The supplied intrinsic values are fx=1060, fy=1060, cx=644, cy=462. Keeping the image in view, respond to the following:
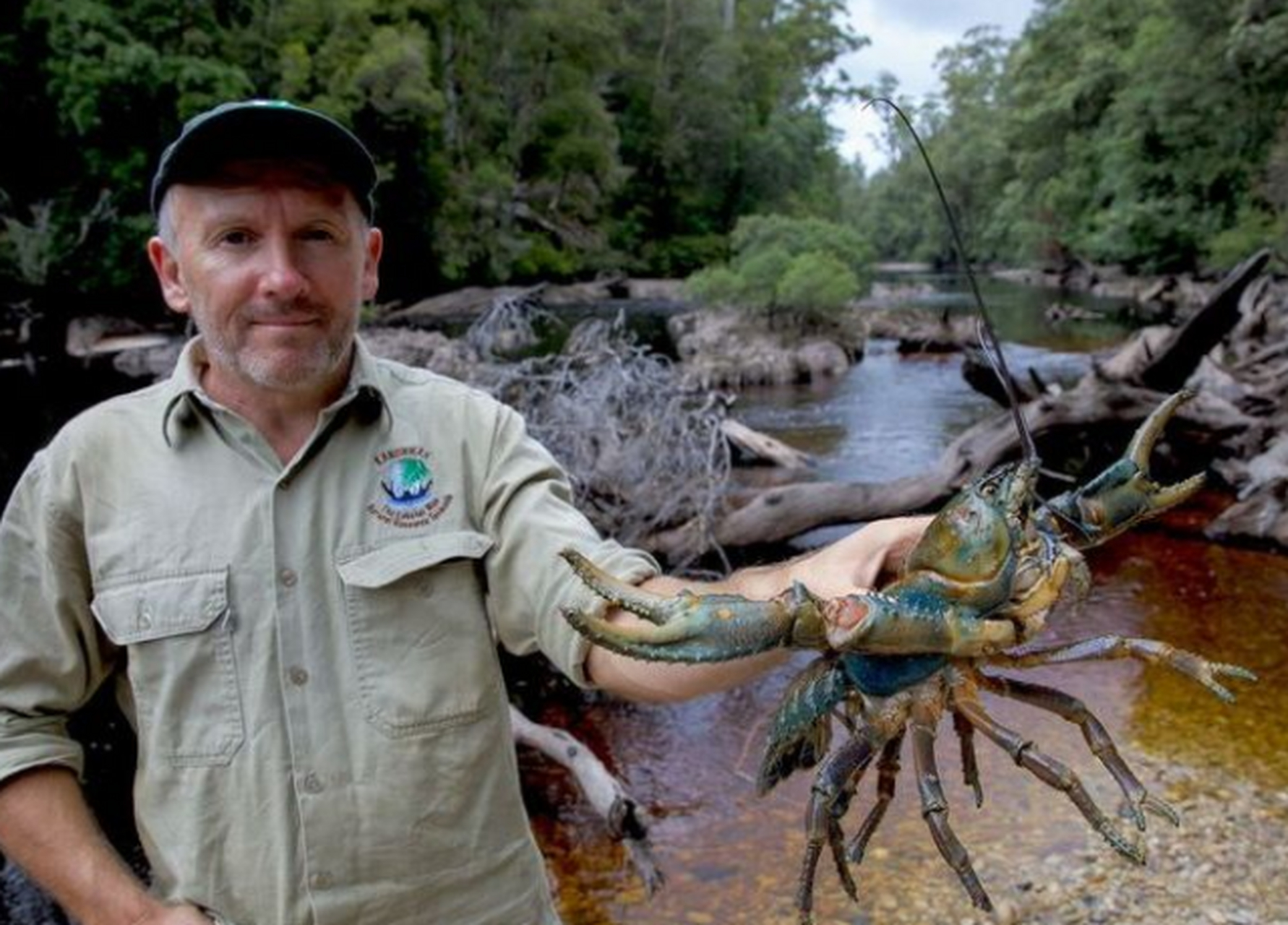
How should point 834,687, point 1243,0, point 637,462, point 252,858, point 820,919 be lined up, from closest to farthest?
point 834,687
point 252,858
point 820,919
point 637,462
point 1243,0

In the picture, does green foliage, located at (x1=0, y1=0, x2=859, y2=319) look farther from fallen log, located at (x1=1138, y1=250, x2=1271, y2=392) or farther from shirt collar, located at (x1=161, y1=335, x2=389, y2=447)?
shirt collar, located at (x1=161, y1=335, x2=389, y2=447)

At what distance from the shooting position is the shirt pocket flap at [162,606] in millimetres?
2059

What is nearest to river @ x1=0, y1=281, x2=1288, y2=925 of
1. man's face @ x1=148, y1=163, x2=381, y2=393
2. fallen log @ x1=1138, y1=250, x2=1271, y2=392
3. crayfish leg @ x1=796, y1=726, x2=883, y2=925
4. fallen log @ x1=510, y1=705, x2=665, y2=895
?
fallen log @ x1=510, y1=705, x2=665, y2=895

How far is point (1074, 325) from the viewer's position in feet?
95.8

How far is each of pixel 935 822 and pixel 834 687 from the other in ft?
1.07

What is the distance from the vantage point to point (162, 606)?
2.06 metres

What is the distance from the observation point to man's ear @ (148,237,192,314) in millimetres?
2293

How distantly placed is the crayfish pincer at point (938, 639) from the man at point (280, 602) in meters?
0.33

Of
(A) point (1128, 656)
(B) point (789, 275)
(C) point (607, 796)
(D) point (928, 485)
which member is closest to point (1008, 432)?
(D) point (928, 485)

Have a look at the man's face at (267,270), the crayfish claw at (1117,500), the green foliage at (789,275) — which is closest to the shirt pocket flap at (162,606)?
the man's face at (267,270)

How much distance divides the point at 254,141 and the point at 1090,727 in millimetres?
1998

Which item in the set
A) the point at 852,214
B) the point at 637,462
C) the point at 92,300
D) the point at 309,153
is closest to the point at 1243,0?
the point at 637,462

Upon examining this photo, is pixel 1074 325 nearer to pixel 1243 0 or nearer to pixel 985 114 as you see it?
pixel 1243 0

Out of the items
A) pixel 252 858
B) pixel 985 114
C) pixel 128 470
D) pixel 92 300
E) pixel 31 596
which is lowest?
pixel 92 300
